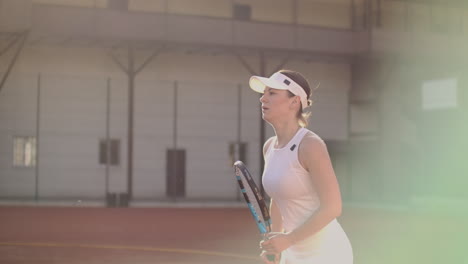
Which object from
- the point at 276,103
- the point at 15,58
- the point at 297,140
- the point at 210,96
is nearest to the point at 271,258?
the point at 297,140

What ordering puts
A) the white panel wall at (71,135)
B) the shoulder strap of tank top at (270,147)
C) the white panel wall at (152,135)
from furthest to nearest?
1. the white panel wall at (152,135)
2. the white panel wall at (71,135)
3. the shoulder strap of tank top at (270,147)

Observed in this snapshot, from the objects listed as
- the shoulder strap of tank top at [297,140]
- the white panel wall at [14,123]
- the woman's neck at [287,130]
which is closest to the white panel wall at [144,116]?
the white panel wall at [14,123]

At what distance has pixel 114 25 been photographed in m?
31.0

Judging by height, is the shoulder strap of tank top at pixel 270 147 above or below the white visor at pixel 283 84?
below

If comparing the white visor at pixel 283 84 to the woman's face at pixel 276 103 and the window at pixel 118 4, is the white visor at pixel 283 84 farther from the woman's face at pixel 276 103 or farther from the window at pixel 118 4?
the window at pixel 118 4

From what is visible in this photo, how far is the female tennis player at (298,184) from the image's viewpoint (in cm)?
359

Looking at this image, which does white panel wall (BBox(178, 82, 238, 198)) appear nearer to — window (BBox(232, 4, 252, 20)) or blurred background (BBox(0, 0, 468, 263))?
blurred background (BBox(0, 0, 468, 263))

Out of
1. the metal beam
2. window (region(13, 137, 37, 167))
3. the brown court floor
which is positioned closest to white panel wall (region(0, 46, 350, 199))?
window (region(13, 137, 37, 167))

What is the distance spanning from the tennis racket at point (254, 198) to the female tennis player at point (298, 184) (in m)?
0.07

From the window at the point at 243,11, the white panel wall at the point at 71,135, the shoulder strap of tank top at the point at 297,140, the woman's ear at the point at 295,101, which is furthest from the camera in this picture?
the window at the point at 243,11

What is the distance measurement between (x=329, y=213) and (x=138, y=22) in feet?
94.0

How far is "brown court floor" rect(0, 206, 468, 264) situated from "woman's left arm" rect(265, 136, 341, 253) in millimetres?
8586

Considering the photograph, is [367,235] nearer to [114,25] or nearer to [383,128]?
[114,25]

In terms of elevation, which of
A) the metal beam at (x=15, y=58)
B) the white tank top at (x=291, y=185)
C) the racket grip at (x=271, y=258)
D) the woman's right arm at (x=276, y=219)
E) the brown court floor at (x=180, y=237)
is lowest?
the brown court floor at (x=180, y=237)
